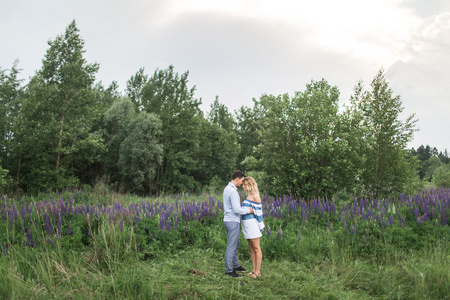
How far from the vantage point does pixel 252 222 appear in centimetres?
488

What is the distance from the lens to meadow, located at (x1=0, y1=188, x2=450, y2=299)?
13.6 feet

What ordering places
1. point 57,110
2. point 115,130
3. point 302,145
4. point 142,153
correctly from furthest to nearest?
point 115,130
point 142,153
point 57,110
point 302,145

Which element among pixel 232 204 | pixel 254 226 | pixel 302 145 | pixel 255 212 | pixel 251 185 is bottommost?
pixel 254 226

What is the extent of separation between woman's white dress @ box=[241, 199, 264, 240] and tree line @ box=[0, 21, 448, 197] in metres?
Answer: 5.41

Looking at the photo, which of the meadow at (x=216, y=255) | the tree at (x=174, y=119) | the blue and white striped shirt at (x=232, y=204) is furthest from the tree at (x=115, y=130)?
the blue and white striped shirt at (x=232, y=204)

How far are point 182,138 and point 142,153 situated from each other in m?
4.09

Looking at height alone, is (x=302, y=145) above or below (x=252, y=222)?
above

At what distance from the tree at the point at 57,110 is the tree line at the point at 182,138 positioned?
0.23ft

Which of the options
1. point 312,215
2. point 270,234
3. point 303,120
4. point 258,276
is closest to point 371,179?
point 303,120

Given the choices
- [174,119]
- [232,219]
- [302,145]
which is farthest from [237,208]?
[174,119]

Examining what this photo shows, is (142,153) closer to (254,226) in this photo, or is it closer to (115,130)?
(115,130)

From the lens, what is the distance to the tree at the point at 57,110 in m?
19.9

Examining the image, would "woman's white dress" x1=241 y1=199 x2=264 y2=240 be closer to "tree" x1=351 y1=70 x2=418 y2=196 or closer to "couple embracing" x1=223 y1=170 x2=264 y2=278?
"couple embracing" x1=223 y1=170 x2=264 y2=278

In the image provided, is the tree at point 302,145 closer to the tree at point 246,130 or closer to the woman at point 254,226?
the woman at point 254,226
